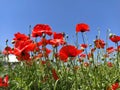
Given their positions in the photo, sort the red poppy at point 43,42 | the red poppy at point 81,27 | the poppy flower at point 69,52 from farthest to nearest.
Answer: the red poppy at point 81,27
the red poppy at point 43,42
the poppy flower at point 69,52

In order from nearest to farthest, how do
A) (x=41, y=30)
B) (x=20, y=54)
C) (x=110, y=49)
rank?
(x=20, y=54) < (x=41, y=30) < (x=110, y=49)

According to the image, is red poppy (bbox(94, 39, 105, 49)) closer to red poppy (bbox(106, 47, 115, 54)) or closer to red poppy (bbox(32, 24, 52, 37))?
red poppy (bbox(106, 47, 115, 54))

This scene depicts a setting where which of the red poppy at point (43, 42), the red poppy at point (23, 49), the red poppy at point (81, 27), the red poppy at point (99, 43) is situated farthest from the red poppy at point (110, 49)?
the red poppy at point (23, 49)

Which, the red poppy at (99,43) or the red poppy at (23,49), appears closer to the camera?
the red poppy at (23,49)

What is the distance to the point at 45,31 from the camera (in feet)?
13.2

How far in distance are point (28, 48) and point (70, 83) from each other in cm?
119

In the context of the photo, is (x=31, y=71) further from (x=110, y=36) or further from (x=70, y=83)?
(x=110, y=36)

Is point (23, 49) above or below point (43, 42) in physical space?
below

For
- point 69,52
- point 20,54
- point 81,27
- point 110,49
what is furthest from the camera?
point 110,49

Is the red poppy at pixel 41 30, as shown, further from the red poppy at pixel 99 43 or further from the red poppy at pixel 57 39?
the red poppy at pixel 99 43

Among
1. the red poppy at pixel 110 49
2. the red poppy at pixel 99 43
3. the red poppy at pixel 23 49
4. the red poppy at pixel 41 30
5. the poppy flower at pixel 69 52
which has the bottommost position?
the poppy flower at pixel 69 52

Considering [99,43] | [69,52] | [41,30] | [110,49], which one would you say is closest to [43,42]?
[41,30]

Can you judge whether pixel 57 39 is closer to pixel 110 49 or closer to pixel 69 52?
pixel 69 52

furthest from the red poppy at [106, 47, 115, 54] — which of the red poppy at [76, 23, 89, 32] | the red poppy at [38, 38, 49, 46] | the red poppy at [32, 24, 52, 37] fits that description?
the red poppy at [32, 24, 52, 37]
